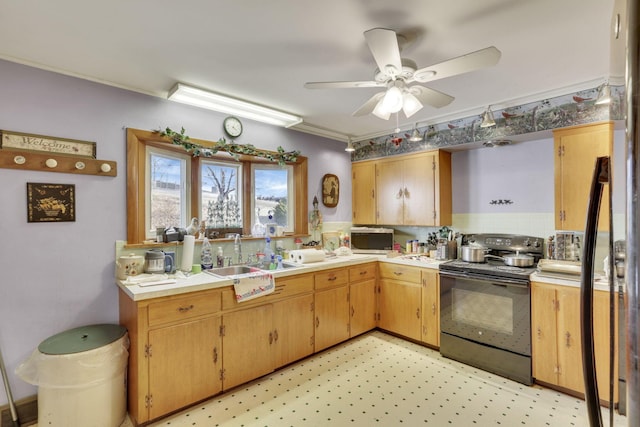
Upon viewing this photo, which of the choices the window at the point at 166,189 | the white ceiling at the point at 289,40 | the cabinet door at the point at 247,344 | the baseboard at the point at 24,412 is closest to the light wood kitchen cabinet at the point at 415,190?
the white ceiling at the point at 289,40

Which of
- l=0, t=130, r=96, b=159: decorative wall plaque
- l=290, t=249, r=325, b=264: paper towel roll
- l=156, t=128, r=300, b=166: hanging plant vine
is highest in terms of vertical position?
l=156, t=128, r=300, b=166: hanging plant vine

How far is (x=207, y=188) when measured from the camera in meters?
3.19

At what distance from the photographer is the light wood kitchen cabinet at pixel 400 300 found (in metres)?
3.30

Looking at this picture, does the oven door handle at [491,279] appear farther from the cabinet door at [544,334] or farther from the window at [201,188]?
the window at [201,188]

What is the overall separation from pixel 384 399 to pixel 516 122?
277 centimetres

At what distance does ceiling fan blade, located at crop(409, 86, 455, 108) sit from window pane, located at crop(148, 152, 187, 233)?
224 cm

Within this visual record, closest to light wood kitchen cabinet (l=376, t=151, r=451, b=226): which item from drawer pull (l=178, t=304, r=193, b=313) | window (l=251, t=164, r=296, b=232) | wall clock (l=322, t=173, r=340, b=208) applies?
wall clock (l=322, t=173, r=340, b=208)

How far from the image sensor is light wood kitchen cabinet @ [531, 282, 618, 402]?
2.38 meters

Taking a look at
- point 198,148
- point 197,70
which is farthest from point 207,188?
point 197,70

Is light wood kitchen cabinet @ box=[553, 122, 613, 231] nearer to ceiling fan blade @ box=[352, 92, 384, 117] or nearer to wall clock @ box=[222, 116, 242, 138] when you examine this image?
ceiling fan blade @ box=[352, 92, 384, 117]

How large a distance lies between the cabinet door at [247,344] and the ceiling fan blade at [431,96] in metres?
2.06

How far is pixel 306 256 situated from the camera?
3.16 m

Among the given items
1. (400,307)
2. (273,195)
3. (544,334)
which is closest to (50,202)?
(273,195)

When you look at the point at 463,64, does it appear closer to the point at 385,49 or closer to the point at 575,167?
the point at 385,49
